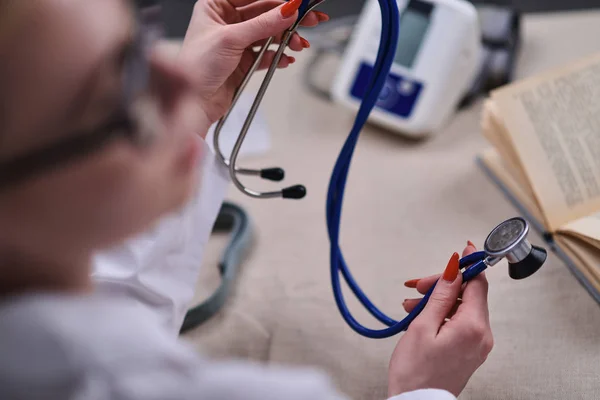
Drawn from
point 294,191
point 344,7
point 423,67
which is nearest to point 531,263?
point 294,191

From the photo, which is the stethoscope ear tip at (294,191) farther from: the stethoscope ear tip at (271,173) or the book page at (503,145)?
the book page at (503,145)

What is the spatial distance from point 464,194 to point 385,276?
0.68 feet

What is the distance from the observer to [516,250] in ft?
1.92

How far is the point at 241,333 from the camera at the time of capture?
0.81m

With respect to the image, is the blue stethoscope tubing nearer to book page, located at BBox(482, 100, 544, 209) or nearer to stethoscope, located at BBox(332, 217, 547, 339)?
stethoscope, located at BBox(332, 217, 547, 339)

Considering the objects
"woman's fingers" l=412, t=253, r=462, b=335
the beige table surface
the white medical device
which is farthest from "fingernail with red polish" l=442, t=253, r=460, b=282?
the white medical device

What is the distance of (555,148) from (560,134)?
2 cm

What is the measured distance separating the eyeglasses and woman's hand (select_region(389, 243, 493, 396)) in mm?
317

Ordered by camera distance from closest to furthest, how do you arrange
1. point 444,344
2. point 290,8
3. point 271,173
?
point 444,344 < point 290,8 < point 271,173

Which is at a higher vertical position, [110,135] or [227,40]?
[110,135]

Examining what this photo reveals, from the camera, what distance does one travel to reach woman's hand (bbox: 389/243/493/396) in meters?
0.56

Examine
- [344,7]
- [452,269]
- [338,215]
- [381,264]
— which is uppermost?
[452,269]

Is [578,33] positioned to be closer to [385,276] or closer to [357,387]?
[385,276]

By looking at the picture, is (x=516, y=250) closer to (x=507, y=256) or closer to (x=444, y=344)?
(x=507, y=256)
